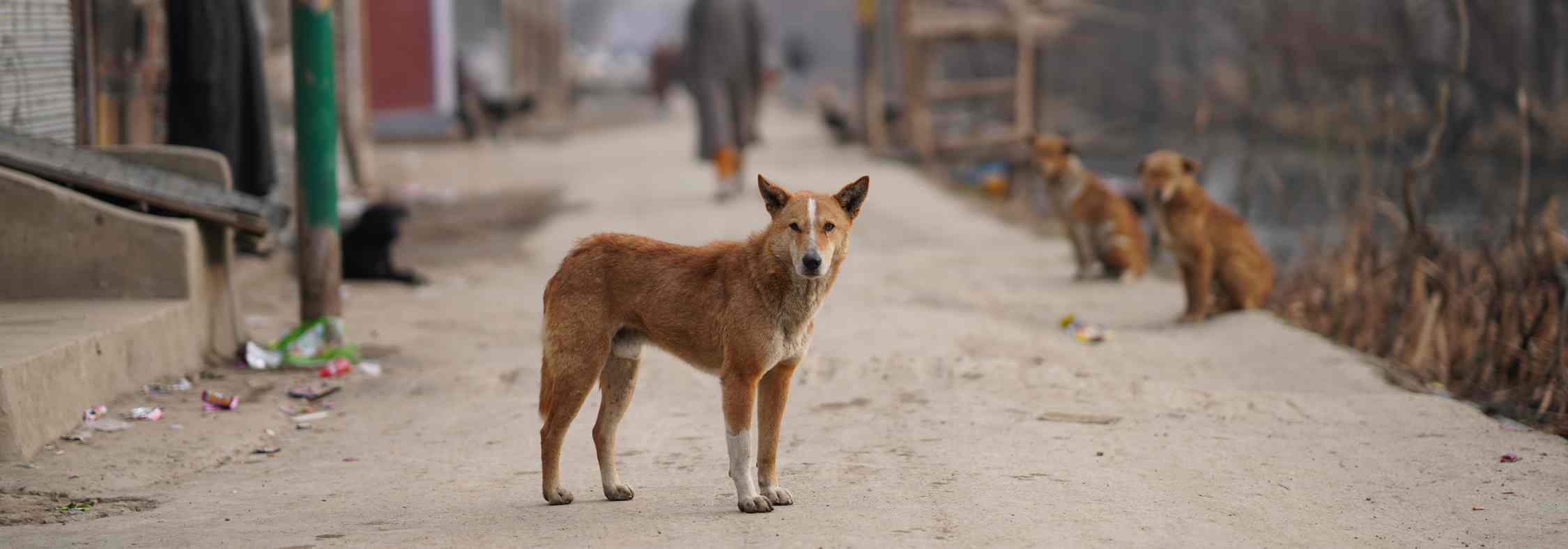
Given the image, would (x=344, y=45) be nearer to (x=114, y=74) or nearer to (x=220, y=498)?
(x=114, y=74)

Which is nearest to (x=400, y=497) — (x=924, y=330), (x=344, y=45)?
(x=924, y=330)

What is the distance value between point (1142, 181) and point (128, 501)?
19.2 feet

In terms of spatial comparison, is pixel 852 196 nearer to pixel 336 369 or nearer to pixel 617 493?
pixel 617 493

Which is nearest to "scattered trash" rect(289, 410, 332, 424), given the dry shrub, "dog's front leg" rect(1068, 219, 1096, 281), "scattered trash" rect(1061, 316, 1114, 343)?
"scattered trash" rect(1061, 316, 1114, 343)

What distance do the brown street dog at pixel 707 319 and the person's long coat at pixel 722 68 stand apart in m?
10.3

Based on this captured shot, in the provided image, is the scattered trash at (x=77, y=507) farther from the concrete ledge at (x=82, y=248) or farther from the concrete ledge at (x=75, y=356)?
the concrete ledge at (x=82, y=248)

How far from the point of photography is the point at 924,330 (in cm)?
812

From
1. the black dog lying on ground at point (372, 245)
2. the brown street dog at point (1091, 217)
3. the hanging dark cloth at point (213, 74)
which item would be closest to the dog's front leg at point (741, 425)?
the hanging dark cloth at point (213, 74)

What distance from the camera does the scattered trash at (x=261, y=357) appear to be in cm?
722

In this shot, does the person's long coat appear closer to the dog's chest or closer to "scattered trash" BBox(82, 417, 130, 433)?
"scattered trash" BBox(82, 417, 130, 433)

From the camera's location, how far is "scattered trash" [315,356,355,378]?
714 centimetres

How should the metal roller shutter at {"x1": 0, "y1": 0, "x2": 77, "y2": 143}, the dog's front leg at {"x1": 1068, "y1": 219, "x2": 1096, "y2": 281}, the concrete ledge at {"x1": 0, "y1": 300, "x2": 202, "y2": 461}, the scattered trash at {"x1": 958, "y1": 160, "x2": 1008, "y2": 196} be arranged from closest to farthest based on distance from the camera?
the concrete ledge at {"x1": 0, "y1": 300, "x2": 202, "y2": 461}, the metal roller shutter at {"x1": 0, "y1": 0, "x2": 77, "y2": 143}, the dog's front leg at {"x1": 1068, "y1": 219, "x2": 1096, "y2": 281}, the scattered trash at {"x1": 958, "y1": 160, "x2": 1008, "y2": 196}

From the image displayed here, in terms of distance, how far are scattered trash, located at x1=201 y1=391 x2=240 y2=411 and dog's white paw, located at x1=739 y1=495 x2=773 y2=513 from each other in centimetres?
284

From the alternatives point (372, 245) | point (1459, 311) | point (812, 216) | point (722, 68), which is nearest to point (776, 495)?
point (812, 216)
